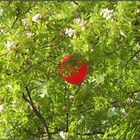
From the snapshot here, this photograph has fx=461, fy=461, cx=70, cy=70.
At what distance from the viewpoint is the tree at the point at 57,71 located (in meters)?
5.12

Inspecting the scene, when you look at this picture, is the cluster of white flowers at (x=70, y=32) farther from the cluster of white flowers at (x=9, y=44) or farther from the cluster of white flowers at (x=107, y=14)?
the cluster of white flowers at (x=9, y=44)

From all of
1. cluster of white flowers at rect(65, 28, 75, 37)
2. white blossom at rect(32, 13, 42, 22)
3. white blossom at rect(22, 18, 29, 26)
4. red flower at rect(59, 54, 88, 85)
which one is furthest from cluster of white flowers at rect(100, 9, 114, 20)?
white blossom at rect(22, 18, 29, 26)

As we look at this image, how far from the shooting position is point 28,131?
22.4 feet

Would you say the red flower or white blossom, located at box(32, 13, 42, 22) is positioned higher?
white blossom, located at box(32, 13, 42, 22)

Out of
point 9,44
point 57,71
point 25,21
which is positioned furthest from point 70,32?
point 57,71

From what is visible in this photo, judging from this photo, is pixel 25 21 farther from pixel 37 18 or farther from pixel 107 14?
pixel 107 14

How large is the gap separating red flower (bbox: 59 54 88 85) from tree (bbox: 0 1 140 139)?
0.35 feet

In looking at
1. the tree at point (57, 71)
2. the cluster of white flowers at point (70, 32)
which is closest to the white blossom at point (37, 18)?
the tree at point (57, 71)

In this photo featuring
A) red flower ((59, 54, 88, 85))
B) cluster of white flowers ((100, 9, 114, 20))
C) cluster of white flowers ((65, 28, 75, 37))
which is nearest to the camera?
cluster of white flowers ((100, 9, 114, 20))

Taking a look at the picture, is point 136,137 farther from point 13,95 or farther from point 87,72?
point 13,95

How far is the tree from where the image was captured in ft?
16.8

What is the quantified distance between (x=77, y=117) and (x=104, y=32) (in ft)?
→ 6.14

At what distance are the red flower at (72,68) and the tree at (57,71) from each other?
0.11m

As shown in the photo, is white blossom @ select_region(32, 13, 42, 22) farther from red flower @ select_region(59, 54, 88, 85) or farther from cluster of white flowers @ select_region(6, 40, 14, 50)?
red flower @ select_region(59, 54, 88, 85)
